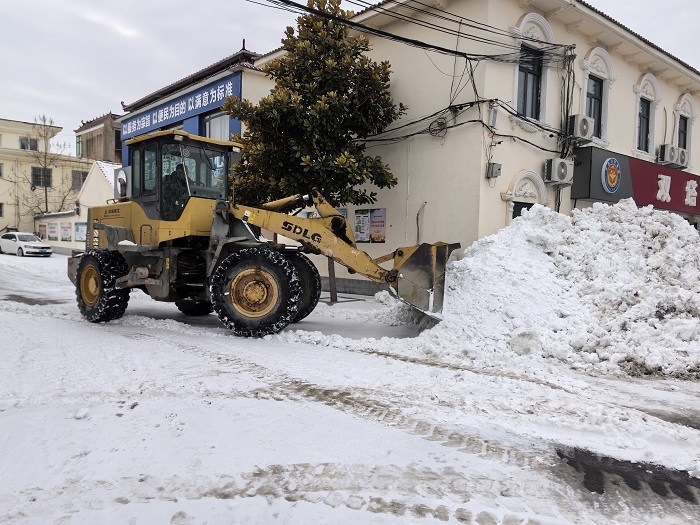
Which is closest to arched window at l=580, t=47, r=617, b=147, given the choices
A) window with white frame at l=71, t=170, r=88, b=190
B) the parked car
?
the parked car

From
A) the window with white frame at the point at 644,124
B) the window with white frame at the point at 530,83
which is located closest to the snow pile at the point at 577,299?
the window with white frame at the point at 530,83

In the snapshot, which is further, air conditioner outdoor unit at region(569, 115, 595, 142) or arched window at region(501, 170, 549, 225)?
air conditioner outdoor unit at region(569, 115, 595, 142)

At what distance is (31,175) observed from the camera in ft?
138

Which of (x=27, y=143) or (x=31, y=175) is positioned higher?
(x=27, y=143)

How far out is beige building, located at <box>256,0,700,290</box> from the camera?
431 inches

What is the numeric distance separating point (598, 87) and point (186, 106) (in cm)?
1438

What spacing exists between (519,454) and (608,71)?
44.4ft

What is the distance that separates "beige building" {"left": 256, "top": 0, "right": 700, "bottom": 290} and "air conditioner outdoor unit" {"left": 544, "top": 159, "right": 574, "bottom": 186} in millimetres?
34

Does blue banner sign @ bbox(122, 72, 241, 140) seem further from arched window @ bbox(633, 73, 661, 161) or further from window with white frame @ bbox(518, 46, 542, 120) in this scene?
arched window @ bbox(633, 73, 661, 161)

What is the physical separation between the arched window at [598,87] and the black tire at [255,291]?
402 inches

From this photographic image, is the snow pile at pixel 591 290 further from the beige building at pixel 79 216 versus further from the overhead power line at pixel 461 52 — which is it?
the beige building at pixel 79 216

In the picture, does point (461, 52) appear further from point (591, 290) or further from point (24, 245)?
point (24, 245)

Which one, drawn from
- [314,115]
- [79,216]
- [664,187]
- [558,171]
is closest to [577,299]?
[558,171]

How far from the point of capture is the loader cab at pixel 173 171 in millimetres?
8016
